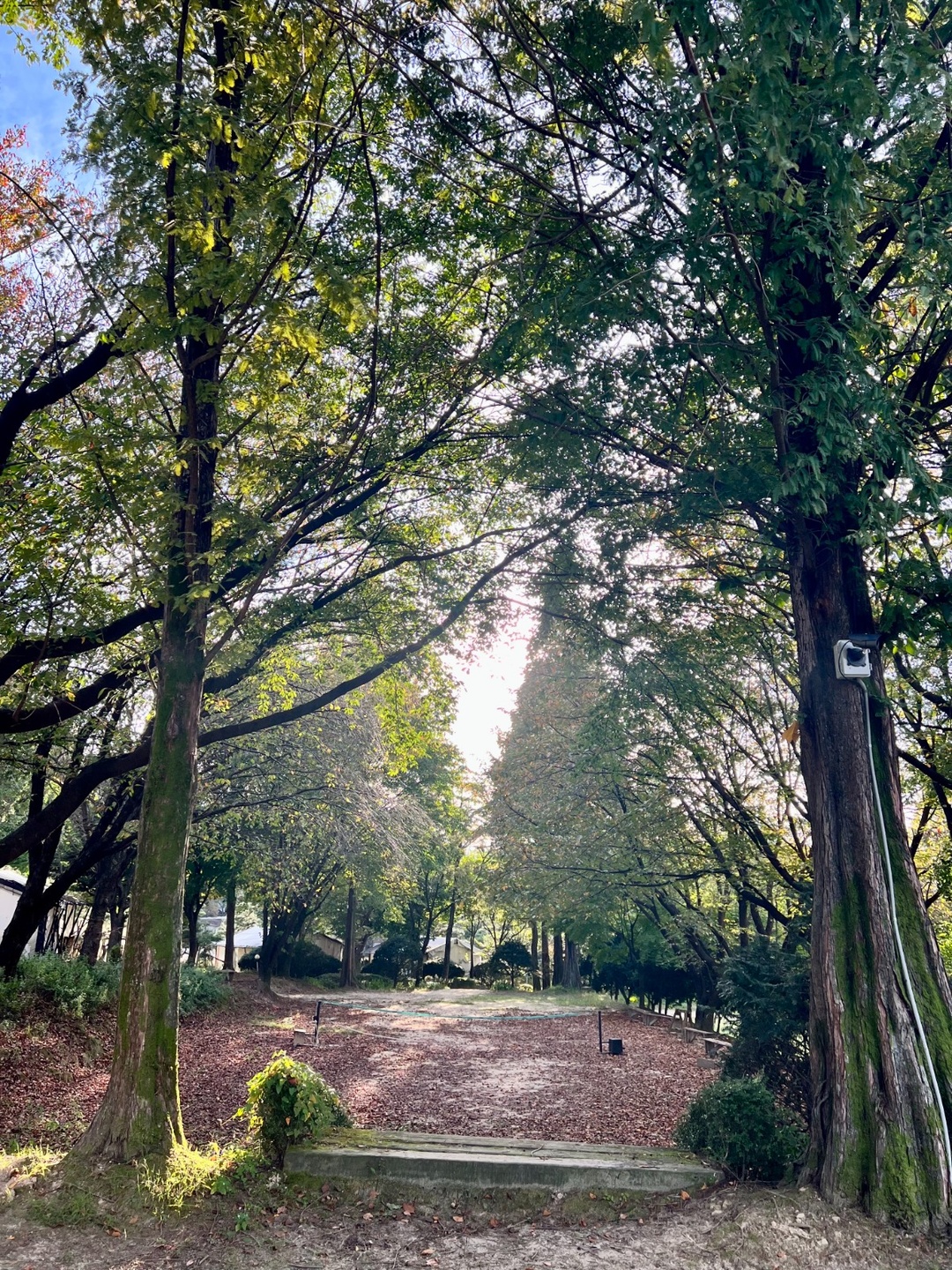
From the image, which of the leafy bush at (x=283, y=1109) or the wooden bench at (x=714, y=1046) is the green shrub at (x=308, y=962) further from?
the leafy bush at (x=283, y=1109)

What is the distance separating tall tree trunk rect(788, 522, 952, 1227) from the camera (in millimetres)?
5352

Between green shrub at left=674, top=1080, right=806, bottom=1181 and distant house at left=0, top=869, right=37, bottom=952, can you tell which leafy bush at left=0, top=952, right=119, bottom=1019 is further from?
distant house at left=0, top=869, right=37, bottom=952

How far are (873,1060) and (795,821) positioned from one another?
696cm

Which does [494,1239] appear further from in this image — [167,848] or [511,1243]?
[167,848]

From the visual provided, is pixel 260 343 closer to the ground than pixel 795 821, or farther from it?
farther from it

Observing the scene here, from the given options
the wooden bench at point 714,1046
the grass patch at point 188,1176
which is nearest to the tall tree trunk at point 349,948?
the wooden bench at point 714,1046

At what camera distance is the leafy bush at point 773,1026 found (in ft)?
23.5

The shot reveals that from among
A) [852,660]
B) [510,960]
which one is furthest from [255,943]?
[852,660]

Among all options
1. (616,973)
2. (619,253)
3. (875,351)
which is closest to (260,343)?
(619,253)

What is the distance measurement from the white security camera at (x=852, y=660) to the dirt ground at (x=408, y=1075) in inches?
183

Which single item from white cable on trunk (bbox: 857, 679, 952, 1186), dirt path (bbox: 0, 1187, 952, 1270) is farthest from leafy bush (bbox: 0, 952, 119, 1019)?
white cable on trunk (bbox: 857, 679, 952, 1186)

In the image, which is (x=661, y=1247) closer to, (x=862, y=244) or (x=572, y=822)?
(x=862, y=244)

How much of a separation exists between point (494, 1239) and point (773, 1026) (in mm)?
3040

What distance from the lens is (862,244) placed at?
23.0 feet
